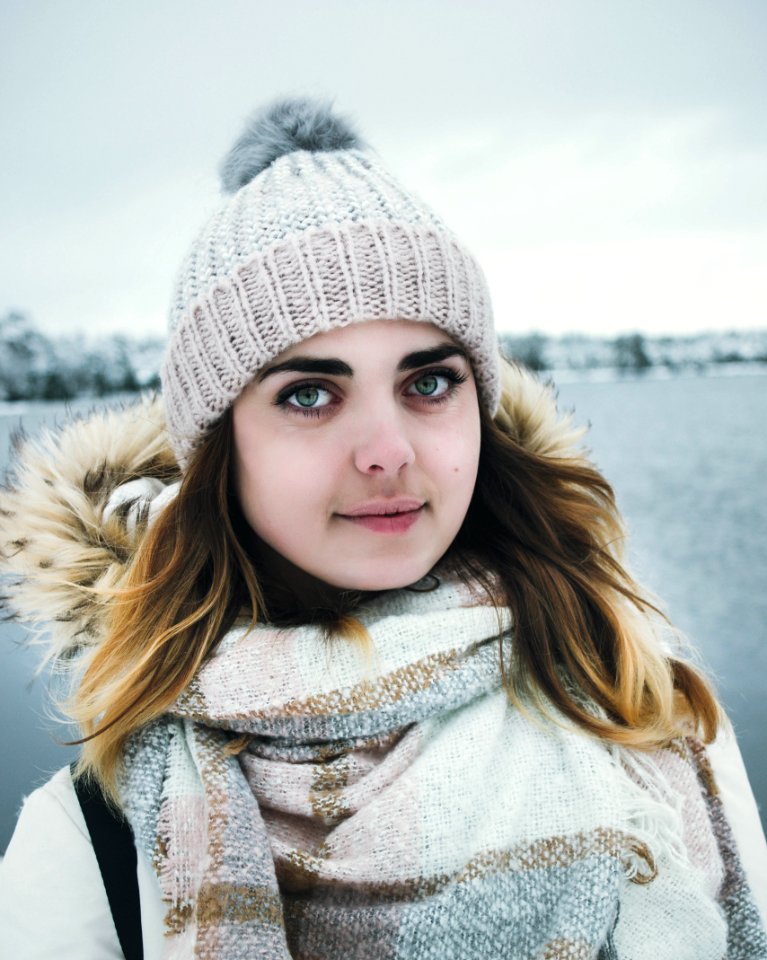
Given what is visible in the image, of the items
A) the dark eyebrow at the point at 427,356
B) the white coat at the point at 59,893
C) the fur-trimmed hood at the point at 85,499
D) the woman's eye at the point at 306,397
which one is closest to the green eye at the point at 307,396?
the woman's eye at the point at 306,397

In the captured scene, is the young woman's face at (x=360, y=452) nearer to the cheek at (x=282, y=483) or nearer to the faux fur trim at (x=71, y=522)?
the cheek at (x=282, y=483)

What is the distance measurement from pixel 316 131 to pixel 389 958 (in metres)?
1.25

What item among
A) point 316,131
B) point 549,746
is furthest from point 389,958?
point 316,131

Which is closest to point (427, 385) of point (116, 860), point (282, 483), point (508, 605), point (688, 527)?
point (282, 483)

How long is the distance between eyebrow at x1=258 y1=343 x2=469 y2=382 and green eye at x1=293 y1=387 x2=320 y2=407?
35 mm

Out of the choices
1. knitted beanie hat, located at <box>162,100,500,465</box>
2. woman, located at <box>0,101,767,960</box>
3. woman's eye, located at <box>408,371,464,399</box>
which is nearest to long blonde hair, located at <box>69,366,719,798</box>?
woman, located at <box>0,101,767,960</box>

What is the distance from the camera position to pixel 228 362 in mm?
950

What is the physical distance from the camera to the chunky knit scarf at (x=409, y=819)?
0.83 metres

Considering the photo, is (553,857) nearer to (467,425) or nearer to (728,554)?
(467,425)

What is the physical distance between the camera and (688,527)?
2.13 metres

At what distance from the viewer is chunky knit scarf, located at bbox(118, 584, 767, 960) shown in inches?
32.8

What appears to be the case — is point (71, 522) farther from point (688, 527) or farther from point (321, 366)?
point (688, 527)

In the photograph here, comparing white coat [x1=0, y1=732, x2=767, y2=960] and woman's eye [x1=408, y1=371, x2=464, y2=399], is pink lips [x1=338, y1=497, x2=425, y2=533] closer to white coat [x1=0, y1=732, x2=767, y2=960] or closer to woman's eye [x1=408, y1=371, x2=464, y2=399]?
woman's eye [x1=408, y1=371, x2=464, y2=399]

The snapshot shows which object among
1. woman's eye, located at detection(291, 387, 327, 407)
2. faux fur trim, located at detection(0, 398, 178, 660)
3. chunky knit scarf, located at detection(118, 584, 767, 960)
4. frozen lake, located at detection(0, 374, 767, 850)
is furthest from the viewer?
frozen lake, located at detection(0, 374, 767, 850)
